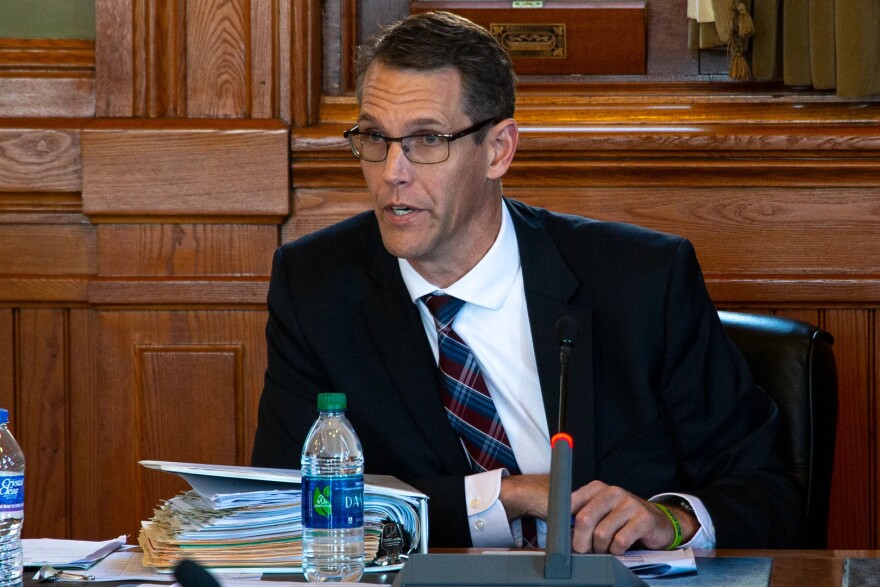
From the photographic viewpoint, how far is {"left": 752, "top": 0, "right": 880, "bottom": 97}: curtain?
253cm

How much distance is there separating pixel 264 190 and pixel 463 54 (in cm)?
81

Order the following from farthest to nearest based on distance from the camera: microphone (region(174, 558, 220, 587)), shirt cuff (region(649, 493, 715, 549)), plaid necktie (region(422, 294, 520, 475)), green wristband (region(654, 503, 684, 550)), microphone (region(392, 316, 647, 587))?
plaid necktie (region(422, 294, 520, 475))
shirt cuff (region(649, 493, 715, 549))
green wristband (region(654, 503, 684, 550))
microphone (region(392, 316, 647, 587))
microphone (region(174, 558, 220, 587))

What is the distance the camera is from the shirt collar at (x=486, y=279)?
196cm

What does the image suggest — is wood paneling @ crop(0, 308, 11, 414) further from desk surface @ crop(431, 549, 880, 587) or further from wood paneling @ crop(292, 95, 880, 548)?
desk surface @ crop(431, 549, 880, 587)

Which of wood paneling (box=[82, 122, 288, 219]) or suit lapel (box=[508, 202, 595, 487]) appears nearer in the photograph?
suit lapel (box=[508, 202, 595, 487])

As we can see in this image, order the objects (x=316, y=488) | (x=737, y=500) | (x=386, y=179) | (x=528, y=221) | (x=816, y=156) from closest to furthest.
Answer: (x=316, y=488), (x=737, y=500), (x=386, y=179), (x=528, y=221), (x=816, y=156)

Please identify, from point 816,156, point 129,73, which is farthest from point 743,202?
point 129,73

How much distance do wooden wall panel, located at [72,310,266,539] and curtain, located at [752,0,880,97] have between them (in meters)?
1.31

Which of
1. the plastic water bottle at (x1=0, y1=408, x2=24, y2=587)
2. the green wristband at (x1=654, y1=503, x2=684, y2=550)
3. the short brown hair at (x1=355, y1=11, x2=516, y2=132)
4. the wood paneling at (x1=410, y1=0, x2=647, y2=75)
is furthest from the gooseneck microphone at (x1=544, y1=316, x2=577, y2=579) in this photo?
the wood paneling at (x1=410, y1=0, x2=647, y2=75)

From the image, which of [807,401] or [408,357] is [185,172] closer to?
[408,357]

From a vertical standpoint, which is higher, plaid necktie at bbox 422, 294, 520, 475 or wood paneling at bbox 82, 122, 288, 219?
wood paneling at bbox 82, 122, 288, 219

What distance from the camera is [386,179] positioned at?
186 cm

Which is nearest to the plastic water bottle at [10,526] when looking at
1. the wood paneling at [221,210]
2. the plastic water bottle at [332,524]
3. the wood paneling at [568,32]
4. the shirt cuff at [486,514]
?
the plastic water bottle at [332,524]

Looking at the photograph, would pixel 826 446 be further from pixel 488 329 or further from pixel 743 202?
pixel 743 202
